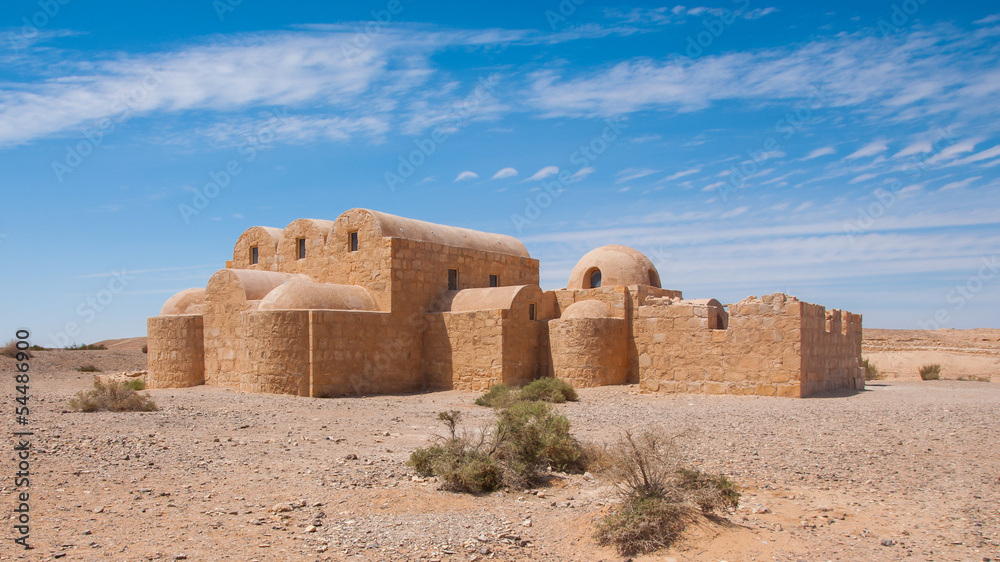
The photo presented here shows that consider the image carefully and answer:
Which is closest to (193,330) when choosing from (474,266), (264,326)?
(264,326)

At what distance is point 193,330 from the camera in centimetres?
1770

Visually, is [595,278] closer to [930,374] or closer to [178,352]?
[930,374]

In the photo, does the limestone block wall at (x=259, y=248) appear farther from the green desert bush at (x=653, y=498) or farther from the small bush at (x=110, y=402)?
the green desert bush at (x=653, y=498)

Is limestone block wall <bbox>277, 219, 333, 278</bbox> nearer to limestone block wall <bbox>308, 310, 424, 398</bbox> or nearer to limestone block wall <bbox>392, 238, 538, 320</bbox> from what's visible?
limestone block wall <bbox>392, 238, 538, 320</bbox>

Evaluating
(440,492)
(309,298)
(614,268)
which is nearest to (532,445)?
(440,492)

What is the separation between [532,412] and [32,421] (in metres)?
7.11

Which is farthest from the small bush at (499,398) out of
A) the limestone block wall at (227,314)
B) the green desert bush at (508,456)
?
the limestone block wall at (227,314)

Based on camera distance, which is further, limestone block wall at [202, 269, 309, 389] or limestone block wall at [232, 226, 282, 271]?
limestone block wall at [232, 226, 282, 271]

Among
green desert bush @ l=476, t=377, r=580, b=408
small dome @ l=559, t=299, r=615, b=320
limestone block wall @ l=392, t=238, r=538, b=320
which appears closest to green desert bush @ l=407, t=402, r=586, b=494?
green desert bush @ l=476, t=377, r=580, b=408

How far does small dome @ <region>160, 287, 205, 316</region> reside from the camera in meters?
19.2

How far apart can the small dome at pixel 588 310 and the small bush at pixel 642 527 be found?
1185 centimetres

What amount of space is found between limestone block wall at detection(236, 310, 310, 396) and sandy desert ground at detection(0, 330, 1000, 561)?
379cm

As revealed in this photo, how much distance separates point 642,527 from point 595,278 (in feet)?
48.3

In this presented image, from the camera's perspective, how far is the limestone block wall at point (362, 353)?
15.0 meters
